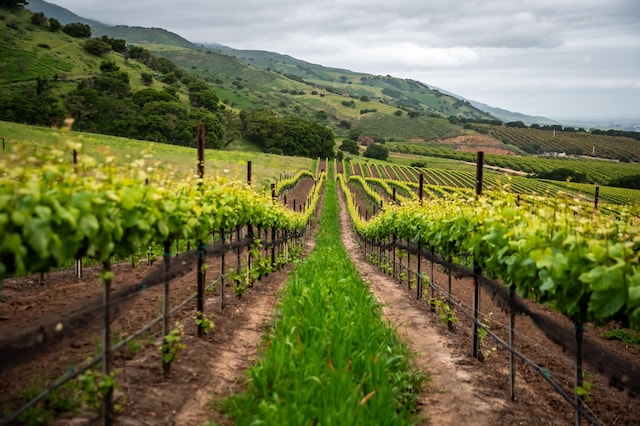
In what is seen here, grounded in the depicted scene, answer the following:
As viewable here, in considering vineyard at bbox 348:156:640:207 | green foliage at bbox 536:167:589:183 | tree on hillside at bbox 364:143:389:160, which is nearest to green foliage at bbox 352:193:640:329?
vineyard at bbox 348:156:640:207

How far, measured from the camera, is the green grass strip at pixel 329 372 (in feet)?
13.8

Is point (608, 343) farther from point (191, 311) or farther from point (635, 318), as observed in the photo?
point (191, 311)

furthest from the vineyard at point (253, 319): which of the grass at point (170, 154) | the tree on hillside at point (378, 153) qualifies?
→ the tree on hillside at point (378, 153)

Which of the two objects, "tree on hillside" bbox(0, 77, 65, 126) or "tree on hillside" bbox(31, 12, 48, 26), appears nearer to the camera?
"tree on hillside" bbox(0, 77, 65, 126)

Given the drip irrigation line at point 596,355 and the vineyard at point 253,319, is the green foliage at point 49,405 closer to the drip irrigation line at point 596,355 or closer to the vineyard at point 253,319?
the vineyard at point 253,319

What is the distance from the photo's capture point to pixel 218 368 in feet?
20.4

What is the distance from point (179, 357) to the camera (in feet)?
21.1

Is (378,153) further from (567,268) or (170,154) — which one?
(567,268)

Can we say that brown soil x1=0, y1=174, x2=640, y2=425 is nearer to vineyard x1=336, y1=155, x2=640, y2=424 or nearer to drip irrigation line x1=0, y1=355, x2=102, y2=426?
drip irrigation line x1=0, y1=355, x2=102, y2=426

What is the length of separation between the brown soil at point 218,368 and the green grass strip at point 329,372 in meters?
0.43

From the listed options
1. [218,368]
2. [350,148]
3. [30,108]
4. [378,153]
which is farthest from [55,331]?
[350,148]

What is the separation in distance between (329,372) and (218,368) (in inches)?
70.8

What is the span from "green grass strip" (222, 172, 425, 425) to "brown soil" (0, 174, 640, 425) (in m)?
0.43

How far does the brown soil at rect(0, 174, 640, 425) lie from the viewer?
4930mm
